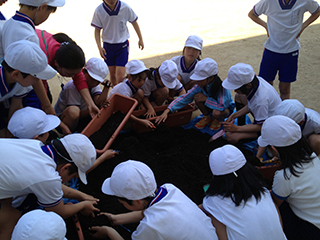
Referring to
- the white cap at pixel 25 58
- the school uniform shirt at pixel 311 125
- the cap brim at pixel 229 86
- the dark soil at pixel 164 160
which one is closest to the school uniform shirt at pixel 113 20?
the dark soil at pixel 164 160

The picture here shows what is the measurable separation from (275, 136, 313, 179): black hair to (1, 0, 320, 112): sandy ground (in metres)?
1.76

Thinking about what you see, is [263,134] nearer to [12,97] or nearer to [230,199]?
[230,199]

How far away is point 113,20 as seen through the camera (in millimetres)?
3568

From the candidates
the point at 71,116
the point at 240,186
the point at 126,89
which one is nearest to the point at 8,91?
the point at 71,116

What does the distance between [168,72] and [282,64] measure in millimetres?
1435

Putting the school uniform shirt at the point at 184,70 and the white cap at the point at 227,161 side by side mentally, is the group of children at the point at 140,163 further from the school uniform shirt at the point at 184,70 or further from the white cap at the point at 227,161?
the school uniform shirt at the point at 184,70

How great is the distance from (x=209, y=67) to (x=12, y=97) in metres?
1.87

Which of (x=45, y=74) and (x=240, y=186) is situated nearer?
(x=240, y=186)

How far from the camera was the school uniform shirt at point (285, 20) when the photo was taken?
3014mm

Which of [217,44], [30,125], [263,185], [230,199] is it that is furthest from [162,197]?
[217,44]

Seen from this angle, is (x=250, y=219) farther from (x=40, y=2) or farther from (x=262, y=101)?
(x=40, y=2)

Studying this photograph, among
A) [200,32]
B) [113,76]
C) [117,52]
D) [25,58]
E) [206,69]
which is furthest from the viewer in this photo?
[200,32]

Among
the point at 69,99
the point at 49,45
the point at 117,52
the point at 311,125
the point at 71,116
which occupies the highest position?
the point at 49,45

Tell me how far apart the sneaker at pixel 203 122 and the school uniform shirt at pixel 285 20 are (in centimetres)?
113
